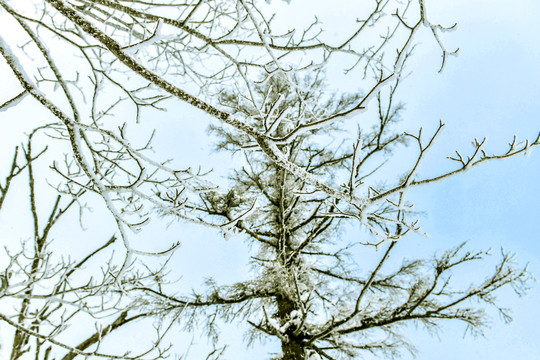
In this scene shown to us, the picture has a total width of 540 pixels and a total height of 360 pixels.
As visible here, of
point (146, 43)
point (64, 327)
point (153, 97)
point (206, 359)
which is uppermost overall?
point (153, 97)

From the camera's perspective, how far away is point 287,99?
23.2ft

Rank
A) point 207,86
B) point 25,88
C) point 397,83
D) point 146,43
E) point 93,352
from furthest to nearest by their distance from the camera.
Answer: point 207,86
point 397,83
point 93,352
point 25,88
point 146,43

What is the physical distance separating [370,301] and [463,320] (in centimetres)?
159

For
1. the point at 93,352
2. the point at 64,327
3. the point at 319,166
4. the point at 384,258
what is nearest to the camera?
the point at 93,352

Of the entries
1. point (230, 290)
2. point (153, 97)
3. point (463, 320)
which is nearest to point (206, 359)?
point (153, 97)

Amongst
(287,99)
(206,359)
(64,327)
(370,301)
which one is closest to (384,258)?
(370,301)

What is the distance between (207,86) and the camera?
366cm

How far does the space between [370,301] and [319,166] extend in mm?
2999

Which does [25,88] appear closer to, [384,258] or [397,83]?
[397,83]

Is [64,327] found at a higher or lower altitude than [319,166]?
lower

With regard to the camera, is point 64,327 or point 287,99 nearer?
point 64,327

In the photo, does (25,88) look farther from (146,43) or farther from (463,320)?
(463,320)

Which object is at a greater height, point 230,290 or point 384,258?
point 230,290

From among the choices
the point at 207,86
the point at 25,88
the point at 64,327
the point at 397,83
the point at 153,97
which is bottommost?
the point at 64,327
